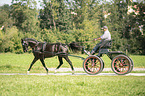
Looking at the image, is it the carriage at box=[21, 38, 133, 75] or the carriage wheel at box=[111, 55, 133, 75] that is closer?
the carriage wheel at box=[111, 55, 133, 75]

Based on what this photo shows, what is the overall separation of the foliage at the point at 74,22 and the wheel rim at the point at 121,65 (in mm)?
30559

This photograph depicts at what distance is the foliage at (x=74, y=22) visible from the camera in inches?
1730

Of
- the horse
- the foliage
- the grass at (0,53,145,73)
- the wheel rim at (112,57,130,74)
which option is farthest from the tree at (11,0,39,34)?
the wheel rim at (112,57,130,74)

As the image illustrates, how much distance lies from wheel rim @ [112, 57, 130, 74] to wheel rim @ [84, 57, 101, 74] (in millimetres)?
852

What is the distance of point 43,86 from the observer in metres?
7.64

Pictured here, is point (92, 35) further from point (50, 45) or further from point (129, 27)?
point (50, 45)

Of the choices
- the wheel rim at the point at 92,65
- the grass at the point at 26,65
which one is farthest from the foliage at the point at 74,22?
the wheel rim at the point at 92,65

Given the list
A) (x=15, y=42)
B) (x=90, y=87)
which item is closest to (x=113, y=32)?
(x=15, y=42)

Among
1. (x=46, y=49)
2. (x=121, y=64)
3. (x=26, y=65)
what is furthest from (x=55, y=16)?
(x=121, y=64)

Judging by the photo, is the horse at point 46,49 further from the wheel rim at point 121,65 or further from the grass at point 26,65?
the wheel rim at point 121,65

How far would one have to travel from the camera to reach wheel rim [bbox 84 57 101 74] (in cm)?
1112

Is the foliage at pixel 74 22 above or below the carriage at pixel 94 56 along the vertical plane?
above

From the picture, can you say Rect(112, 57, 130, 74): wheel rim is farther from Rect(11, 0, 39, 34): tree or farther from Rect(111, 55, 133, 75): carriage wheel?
Rect(11, 0, 39, 34): tree

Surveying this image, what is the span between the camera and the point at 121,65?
10.8 meters
